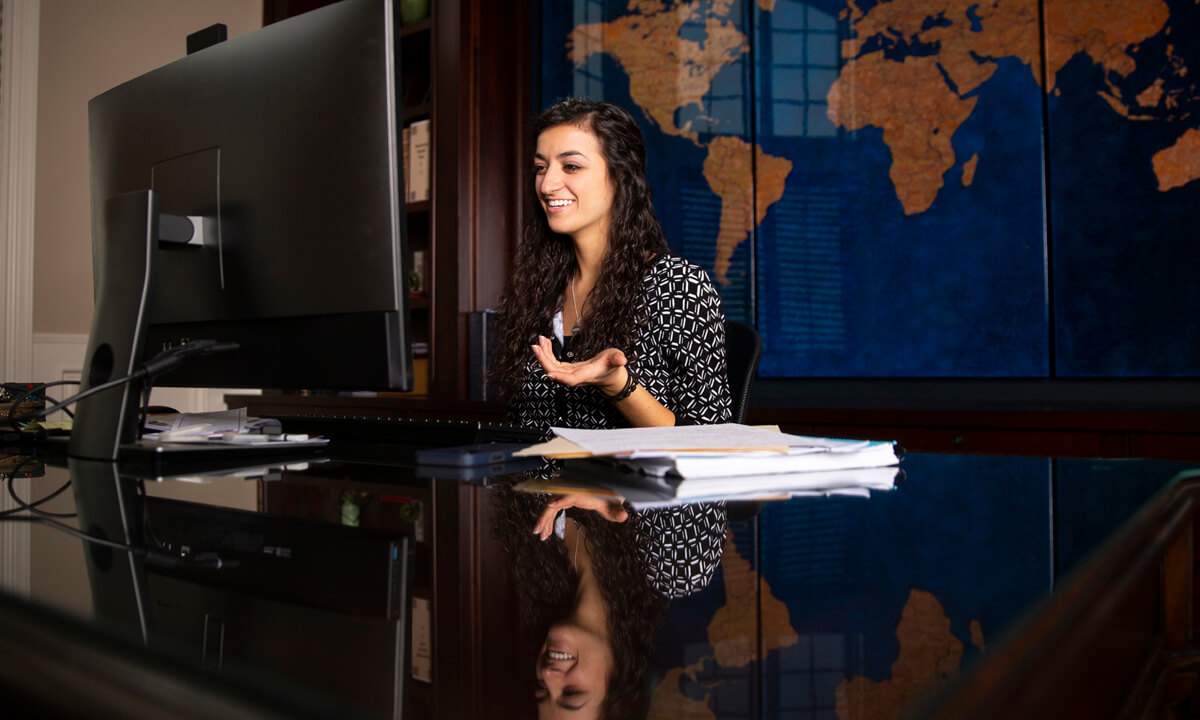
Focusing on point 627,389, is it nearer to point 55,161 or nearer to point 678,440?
point 678,440

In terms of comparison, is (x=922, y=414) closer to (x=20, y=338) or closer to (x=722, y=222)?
(x=722, y=222)

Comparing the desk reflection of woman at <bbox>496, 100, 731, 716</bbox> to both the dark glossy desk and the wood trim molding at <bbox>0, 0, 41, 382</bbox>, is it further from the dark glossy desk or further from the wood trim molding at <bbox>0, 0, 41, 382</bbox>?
the wood trim molding at <bbox>0, 0, 41, 382</bbox>

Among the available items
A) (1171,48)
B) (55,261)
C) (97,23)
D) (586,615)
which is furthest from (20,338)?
(1171,48)

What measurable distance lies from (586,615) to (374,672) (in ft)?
0.36

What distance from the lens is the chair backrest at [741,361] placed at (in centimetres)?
182

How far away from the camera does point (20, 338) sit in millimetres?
3383

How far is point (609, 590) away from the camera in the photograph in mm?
438

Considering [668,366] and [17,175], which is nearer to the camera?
[668,366]

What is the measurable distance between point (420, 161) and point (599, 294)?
1654 millimetres

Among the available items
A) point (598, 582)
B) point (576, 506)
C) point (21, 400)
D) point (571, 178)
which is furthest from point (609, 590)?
point (571, 178)

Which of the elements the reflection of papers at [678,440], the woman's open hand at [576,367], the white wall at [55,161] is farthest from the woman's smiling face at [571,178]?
the white wall at [55,161]

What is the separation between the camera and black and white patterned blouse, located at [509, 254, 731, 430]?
5.68ft

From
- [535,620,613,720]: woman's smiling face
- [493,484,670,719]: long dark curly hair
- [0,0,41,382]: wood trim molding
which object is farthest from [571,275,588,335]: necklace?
[0,0,41,382]: wood trim molding

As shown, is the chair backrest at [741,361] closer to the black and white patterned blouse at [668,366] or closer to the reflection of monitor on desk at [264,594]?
the black and white patterned blouse at [668,366]
